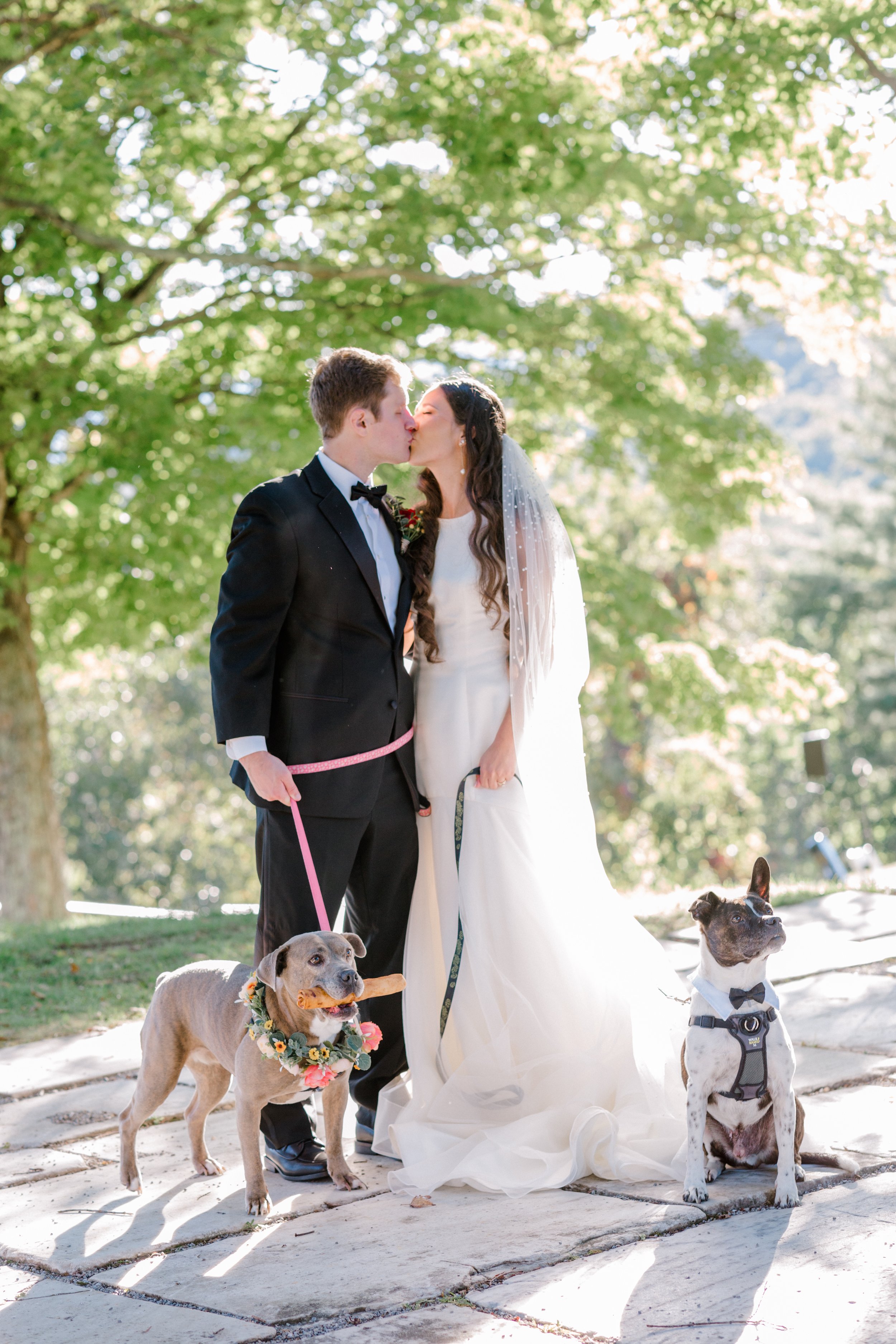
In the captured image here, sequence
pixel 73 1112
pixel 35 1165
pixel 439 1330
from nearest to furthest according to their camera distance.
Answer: pixel 439 1330
pixel 35 1165
pixel 73 1112

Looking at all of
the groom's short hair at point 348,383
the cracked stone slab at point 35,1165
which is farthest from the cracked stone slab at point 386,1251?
the groom's short hair at point 348,383

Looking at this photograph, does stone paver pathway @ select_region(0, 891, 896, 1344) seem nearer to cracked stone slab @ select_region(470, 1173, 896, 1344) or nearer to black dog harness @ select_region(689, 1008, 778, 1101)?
cracked stone slab @ select_region(470, 1173, 896, 1344)

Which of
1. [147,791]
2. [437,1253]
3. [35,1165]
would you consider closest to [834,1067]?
[437,1253]

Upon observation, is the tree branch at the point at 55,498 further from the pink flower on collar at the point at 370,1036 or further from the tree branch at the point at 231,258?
the pink flower on collar at the point at 370,1036

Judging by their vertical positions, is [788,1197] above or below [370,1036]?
below

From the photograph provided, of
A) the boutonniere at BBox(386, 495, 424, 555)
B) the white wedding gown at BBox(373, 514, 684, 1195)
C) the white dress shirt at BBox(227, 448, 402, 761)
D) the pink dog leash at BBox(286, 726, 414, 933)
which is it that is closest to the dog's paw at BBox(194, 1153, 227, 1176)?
the white wedding gown at BBox(373, 514, 684, 1195)

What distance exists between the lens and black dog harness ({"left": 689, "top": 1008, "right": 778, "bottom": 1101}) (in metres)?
3.18

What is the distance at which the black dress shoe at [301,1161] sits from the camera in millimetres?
3658

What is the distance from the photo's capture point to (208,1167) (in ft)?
12.2

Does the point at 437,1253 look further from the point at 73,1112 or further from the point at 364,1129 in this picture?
the point at 73,1112

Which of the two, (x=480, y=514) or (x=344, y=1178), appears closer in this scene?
(x=344, y=1178)

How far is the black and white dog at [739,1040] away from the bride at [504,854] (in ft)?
1.62

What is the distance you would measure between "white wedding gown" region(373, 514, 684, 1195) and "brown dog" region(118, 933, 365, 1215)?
1.33ft

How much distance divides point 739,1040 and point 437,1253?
85 cm
